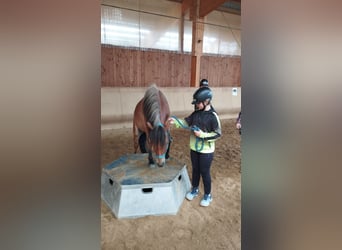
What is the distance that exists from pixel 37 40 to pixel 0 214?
0.23m

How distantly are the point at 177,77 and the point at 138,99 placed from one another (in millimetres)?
1585

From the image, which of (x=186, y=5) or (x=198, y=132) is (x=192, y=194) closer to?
(x=198, y=132)

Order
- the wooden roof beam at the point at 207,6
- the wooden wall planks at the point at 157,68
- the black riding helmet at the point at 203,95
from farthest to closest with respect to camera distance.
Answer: the wooden wall planks at the point at 157,68, the wooden roof beam at the point at 207,6, the black riding helmet at the point at 203,95

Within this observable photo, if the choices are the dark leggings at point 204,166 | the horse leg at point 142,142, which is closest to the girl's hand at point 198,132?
the dark leggings at point 204,166

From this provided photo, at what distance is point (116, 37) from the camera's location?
13.8 ft

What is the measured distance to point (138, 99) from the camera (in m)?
3.94

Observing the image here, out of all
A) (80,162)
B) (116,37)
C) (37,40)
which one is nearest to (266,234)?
(80,162)

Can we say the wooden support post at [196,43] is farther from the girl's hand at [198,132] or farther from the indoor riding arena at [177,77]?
the girl's hand at [198,132]

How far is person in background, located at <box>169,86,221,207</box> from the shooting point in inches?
58.1

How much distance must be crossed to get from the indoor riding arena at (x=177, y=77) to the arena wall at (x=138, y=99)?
16 mm

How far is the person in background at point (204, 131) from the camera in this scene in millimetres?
1475

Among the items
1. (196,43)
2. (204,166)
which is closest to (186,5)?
(196,43)

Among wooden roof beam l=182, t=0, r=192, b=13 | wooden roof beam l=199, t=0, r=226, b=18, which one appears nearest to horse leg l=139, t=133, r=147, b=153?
wooden roof beam l=199, t=0, r=226, b=18

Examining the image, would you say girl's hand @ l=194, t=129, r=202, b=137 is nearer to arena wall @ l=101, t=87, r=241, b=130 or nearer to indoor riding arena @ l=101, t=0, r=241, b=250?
indoor riding arena @ l=101, t=0, r=241, b=250
